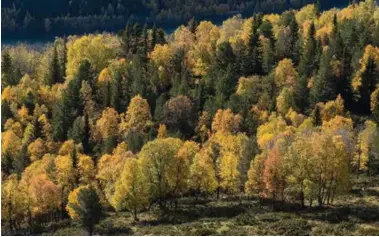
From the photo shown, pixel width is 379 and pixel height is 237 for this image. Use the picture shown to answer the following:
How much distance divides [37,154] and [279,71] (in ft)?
229

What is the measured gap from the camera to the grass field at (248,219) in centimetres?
9312

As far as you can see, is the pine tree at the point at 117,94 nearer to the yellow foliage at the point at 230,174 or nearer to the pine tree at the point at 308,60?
the pine tree at the point at 308,60

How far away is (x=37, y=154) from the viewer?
169375 mm

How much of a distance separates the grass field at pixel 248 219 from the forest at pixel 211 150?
30 cm

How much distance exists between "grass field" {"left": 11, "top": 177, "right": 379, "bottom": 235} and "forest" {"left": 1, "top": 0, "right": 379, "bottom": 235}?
30cm

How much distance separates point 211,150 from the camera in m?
134

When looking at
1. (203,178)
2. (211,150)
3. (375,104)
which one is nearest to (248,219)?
(203,178)

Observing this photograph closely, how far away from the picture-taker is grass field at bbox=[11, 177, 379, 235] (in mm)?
93125

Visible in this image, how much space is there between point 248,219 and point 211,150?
34.7 meters

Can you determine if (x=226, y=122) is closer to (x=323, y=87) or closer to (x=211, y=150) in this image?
(x=323, y=87)

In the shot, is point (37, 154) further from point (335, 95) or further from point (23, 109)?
point (335, 95)

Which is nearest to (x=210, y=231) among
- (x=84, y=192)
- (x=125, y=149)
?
(x=84, y=192)

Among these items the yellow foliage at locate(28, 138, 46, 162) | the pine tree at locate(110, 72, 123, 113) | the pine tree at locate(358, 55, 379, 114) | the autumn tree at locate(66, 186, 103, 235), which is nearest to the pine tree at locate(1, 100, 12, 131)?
the yellow foliage at locate(28, 138, 46, 162)

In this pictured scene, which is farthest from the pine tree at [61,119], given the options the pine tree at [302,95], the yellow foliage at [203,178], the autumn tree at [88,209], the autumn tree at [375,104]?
the autumn tree at [375,104]
